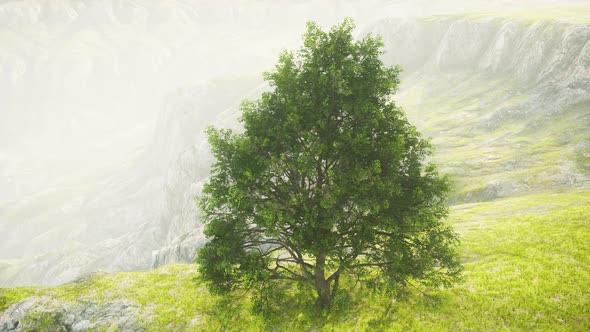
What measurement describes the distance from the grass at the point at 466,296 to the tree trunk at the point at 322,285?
30.3 inches

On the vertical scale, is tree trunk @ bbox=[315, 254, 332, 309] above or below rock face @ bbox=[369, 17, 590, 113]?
below

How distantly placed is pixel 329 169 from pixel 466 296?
1224 cm

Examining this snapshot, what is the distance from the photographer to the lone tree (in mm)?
15336

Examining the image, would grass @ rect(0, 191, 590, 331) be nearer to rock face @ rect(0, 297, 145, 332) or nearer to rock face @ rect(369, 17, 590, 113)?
rock face @ rect(0, 297, 145, 332)

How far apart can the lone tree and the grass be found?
10.3ft

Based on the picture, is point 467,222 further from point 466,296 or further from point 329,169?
point 329,169

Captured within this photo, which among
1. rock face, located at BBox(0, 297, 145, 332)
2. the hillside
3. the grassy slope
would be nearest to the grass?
the hillside

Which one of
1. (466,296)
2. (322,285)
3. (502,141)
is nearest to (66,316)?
(322,285)

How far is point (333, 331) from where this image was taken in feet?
61.1

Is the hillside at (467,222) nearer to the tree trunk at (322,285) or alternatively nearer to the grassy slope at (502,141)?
the grassy slope at (502,141)

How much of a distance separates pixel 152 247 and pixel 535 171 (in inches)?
4469

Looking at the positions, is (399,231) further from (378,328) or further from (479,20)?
(479,20)

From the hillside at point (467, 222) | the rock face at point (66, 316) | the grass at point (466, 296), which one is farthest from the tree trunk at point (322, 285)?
the rock face at point (66, 316)

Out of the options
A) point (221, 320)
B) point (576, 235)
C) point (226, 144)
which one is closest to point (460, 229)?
point (576, 235)
